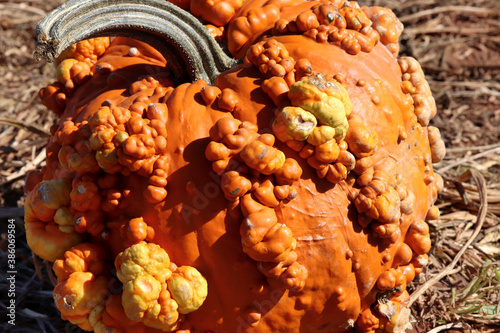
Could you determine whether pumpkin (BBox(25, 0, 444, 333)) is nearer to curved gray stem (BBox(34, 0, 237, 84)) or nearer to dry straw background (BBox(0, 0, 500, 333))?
curved gray stem (BBox(34, 0, 237, 84))

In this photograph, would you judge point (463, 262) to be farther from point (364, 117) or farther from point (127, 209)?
point (127, 209)

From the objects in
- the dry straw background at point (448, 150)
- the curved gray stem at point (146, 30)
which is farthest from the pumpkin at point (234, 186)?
the dry straw background at point (448, 150)

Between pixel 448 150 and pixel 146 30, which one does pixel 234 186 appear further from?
pixel 448 150

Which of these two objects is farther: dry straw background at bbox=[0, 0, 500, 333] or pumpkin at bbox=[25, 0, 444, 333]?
dry straw background at bbox=[0, 0, 500, 333]

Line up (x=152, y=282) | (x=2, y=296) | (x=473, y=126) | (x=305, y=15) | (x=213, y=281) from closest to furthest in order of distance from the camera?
(x=152, y=282), (x=213, y=281), (x=305, y=15), (x=2, y=296), (x=473, y=126)

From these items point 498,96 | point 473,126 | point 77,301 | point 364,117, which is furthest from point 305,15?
point 498,96

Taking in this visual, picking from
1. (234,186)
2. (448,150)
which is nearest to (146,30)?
(234,186)

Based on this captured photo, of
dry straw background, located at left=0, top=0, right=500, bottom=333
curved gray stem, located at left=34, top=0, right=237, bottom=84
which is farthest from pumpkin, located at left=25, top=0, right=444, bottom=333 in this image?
dry straw background, located at left=0, top=0, right=500, bottom=333
